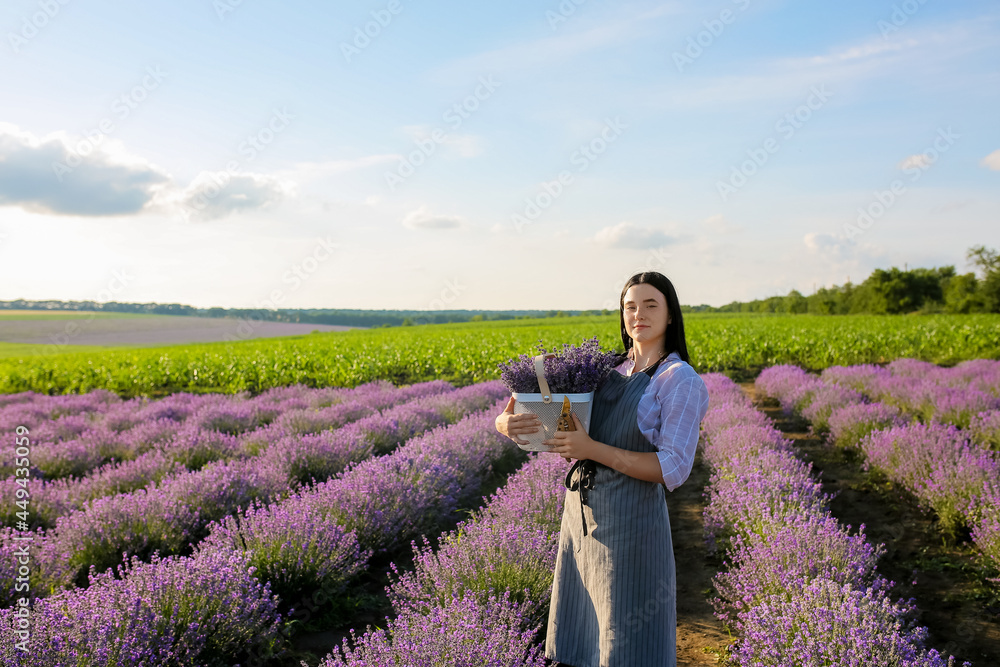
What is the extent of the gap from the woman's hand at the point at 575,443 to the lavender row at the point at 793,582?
122cm

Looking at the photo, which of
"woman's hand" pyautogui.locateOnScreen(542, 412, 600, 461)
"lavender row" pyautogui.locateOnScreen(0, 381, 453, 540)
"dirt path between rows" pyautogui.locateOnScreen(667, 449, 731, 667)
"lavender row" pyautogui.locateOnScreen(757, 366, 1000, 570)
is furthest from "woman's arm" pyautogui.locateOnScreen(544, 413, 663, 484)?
"lavender row" pyautogui.locateOnScreen(0, 381, 453, 540)

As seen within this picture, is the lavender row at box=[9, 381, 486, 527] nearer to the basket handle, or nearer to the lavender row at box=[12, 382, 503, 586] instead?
the lavender row at box=[12, 382, 503, 586]

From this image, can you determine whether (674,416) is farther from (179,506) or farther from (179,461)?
(179,461)

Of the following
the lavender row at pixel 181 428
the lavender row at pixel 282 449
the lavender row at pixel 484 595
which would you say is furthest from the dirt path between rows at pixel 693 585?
the lavender row at pixel 181 428

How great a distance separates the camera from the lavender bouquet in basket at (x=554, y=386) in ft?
5.95

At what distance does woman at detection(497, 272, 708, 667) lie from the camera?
183 centimetres

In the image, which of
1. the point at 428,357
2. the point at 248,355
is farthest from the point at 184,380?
the point at 428,357

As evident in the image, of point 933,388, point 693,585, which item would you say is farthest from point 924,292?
point 693,585

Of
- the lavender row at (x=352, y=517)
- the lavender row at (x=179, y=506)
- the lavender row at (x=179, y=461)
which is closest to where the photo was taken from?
the lavender row at (x=352, y=517)

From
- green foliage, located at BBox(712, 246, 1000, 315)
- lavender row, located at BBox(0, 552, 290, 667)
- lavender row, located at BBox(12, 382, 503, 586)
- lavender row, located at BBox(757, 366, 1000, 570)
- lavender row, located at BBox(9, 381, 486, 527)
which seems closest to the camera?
lavender row, located at BBox(0, 552, 290, 667)

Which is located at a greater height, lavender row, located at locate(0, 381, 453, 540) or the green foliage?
the green foliage

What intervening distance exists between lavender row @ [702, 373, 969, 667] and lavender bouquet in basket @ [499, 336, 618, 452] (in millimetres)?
1339

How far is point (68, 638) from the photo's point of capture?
225 cm

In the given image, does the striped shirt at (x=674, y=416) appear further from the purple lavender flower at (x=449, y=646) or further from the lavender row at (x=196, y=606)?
the lavender row at (x=196, y=606)
